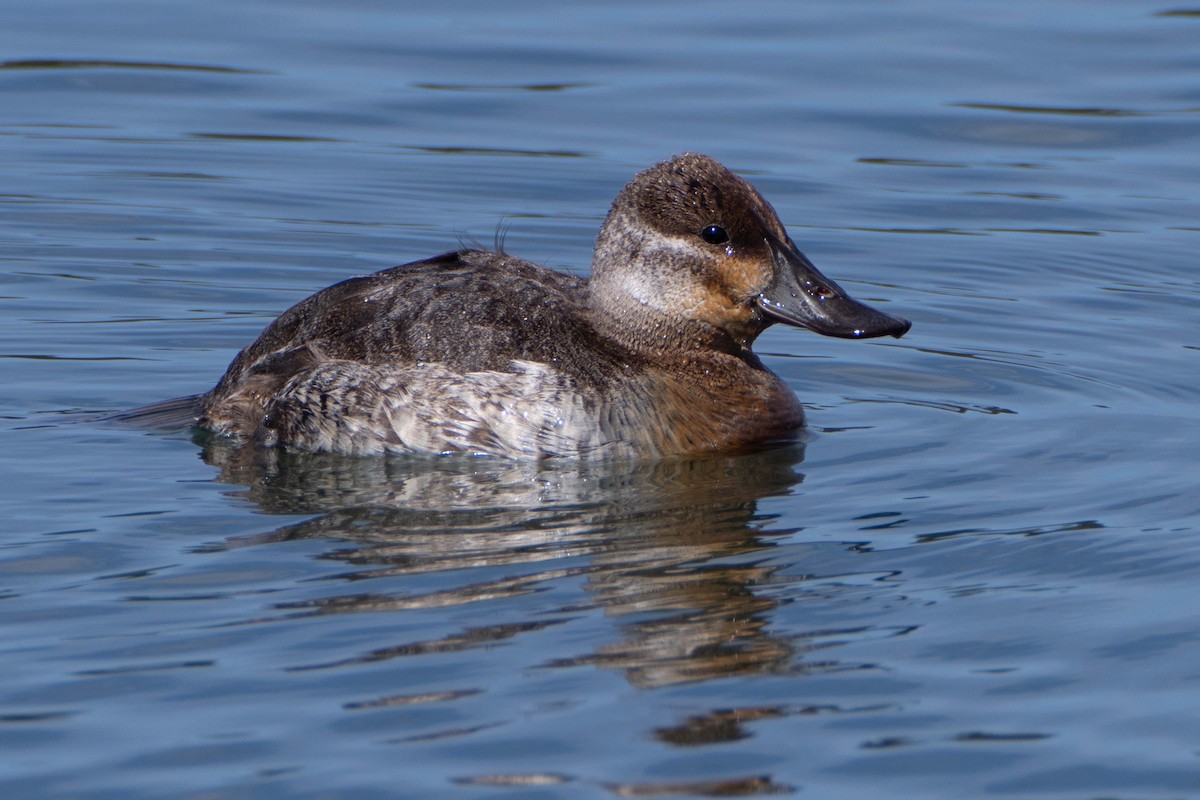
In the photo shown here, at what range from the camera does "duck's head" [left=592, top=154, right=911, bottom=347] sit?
7430mm

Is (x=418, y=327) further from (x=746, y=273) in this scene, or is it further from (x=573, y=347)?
(x=746, y=273)

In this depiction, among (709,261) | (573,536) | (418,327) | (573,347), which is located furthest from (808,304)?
(573,536)

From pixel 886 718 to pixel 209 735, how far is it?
1.70 m

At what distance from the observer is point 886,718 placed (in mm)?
4941

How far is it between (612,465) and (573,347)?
1.58 feet

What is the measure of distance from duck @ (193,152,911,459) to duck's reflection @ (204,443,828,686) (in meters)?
0.11

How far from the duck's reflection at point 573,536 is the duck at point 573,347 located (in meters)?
0.11

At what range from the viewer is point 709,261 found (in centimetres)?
746

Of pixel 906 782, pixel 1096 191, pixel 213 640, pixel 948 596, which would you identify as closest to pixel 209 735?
pixel 213 640

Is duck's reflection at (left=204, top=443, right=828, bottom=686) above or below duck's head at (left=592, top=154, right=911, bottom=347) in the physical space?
below

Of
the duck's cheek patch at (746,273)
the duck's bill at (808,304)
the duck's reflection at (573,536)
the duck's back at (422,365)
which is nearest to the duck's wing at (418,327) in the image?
the duck's back at (422,365)

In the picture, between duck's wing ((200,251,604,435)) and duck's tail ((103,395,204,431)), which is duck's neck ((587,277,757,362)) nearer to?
duck's wing ((200,251,604,435))

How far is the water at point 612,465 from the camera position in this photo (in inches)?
191

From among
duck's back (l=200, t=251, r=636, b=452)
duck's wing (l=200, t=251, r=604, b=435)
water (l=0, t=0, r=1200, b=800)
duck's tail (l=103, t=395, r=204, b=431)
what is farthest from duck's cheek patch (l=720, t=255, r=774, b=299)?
duck's tail (l=103, t=395, r=204, b=431)
